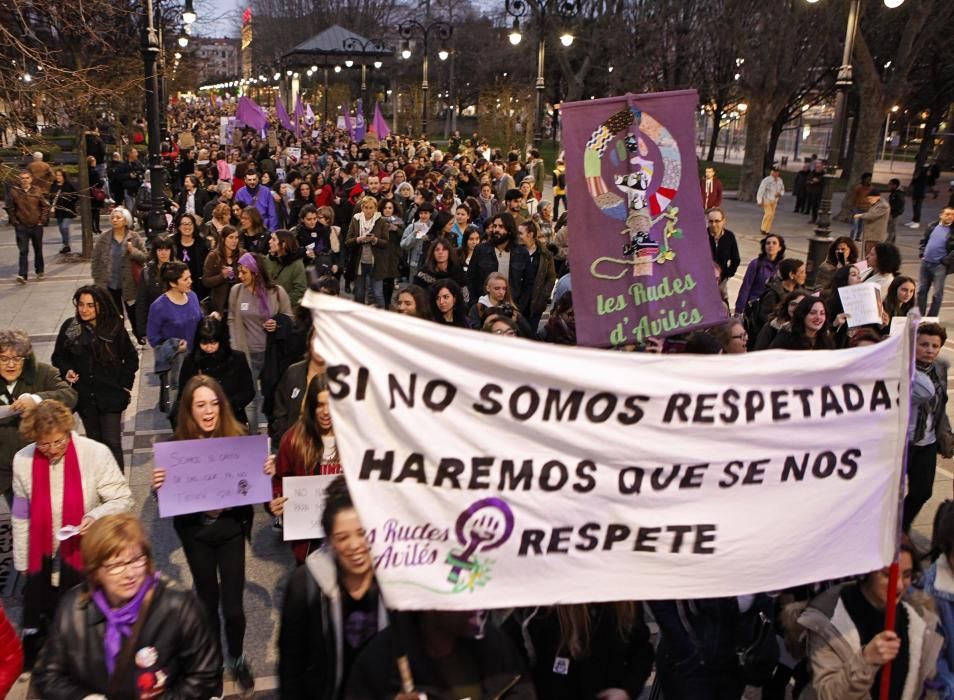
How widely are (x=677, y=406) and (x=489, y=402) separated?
2.08ft

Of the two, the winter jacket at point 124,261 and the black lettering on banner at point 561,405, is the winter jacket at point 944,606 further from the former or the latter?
the winter jacket at point 124,261

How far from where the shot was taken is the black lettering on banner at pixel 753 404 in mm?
2992

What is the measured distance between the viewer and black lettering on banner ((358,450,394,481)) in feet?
8.98

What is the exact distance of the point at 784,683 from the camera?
4137 millimetres

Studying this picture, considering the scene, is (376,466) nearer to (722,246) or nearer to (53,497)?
(53,497)

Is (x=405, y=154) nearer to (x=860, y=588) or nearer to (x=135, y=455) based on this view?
(x=135, y=455)

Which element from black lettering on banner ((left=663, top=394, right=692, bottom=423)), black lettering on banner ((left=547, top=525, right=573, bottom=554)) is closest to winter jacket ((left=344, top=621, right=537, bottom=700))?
black lettering on banner ((left=547, top=525, right=573, bottom=554))

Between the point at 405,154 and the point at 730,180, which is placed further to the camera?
the point at 730,180

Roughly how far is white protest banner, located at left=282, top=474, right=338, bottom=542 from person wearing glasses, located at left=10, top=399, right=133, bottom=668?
2.77 feet

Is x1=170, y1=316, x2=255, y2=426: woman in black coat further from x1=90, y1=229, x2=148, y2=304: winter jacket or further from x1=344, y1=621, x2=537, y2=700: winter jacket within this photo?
x1=344, y1=621, x2=537, y2=700: winter jacket

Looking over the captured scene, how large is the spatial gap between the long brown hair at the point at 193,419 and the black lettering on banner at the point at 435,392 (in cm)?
219

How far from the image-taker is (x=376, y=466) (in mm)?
2748

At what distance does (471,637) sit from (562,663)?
1.86 feet

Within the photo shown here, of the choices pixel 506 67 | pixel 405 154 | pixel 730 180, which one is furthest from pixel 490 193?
pixel 506 67
